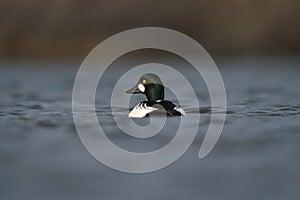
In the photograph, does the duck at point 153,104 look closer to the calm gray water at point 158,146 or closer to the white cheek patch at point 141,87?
the white cheek patch at point 141,87

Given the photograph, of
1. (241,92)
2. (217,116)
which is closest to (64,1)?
(241,92)

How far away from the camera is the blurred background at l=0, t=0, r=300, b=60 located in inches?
835

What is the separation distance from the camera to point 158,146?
8.82 meters

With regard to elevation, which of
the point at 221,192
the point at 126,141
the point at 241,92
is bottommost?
the point at 221,192

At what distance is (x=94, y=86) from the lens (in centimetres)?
1544

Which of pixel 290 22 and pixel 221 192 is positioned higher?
pixel 290 22

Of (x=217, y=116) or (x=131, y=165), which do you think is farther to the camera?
(x=217, y=116)

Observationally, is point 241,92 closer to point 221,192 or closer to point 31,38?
point 221,192

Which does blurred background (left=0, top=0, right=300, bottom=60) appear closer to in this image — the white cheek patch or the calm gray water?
the calm gray water

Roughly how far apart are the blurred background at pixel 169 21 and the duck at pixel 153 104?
10.4 metres

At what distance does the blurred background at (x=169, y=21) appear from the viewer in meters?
21.2

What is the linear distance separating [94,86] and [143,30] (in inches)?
265

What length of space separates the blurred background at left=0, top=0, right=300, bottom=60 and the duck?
10419 mm

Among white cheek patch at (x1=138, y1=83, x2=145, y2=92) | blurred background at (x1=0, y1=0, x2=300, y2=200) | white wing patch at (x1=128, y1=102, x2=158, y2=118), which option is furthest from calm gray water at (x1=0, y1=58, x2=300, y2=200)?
white cheek patch at (x1=138, y1=83, x2=145, y2=92)
